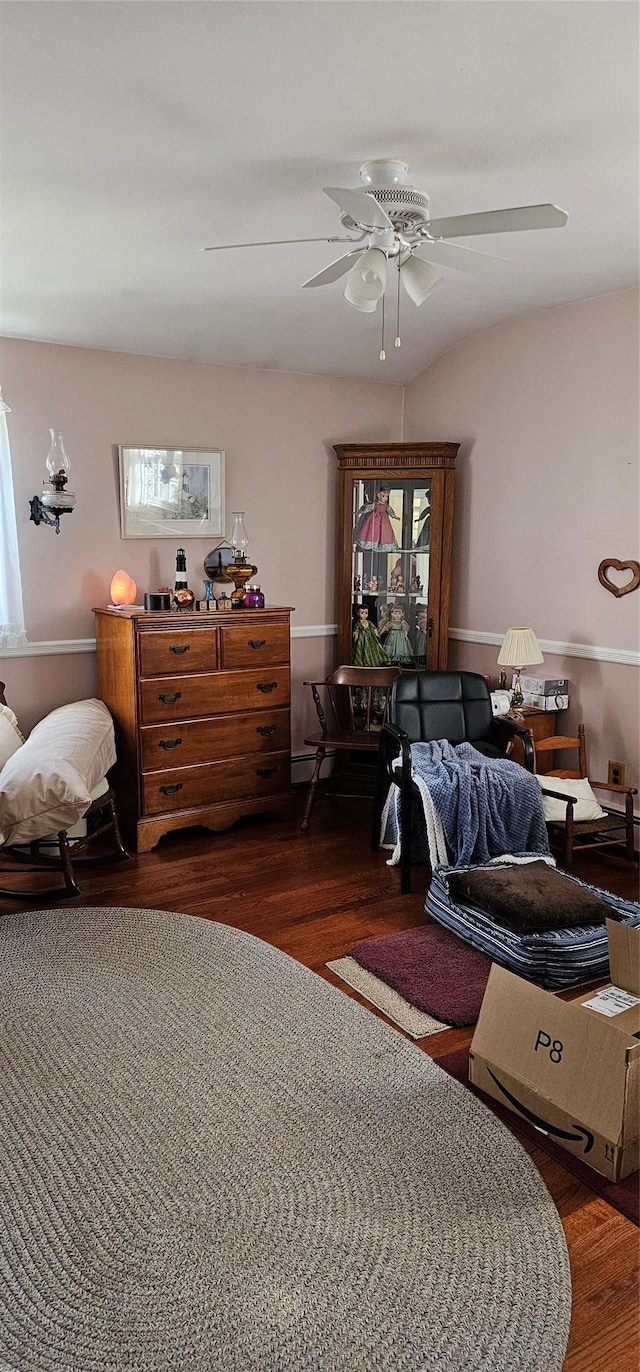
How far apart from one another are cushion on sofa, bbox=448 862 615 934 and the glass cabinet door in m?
1.96

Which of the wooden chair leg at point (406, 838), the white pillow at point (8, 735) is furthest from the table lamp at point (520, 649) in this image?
the white pillow at point (8, 735)

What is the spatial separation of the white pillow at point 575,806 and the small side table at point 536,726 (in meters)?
0.33

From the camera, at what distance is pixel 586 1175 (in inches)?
84.4

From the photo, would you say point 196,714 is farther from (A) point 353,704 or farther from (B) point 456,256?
(B) point 456,256

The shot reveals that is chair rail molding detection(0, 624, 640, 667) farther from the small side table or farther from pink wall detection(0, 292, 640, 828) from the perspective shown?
the small side table

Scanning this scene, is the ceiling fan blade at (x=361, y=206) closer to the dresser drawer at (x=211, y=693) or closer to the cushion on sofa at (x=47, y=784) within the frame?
the cushion on sofa at (x=47, y=784)

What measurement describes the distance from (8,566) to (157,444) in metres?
0.99

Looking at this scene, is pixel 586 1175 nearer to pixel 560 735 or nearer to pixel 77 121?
pixel 560 735

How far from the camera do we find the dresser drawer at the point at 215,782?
4.25 meters

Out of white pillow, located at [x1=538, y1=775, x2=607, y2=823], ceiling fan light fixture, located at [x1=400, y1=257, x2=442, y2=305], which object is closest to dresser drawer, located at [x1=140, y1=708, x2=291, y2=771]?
white pillow, located at [x1=538, y1=775, x2=607, y2=823]

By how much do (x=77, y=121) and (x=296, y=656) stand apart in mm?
3265

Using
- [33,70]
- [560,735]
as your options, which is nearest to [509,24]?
[33,70]

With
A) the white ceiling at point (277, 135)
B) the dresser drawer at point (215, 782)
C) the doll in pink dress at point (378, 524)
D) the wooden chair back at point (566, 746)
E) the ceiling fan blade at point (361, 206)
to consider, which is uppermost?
the white ceiling at point (277, 135)

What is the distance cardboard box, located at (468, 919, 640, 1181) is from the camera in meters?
2.08
